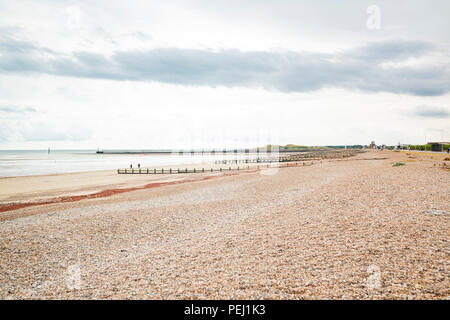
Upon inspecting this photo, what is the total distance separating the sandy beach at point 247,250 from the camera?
6.43 m

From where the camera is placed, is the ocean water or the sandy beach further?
the ocean water

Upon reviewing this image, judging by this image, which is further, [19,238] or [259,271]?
[19,238]

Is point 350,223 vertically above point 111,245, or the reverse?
point 350,223

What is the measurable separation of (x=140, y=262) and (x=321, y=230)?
671 cm

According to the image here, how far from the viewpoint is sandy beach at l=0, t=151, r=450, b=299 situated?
643 cm

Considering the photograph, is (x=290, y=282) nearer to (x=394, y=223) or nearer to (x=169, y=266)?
(x=169, y=266)

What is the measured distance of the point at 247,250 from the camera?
8.95 meters


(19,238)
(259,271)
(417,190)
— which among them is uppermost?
(417,190)

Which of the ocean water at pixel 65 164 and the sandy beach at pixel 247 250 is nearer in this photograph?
the sandy beach at pixel 247 250

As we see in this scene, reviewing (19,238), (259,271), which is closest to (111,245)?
(19,238)

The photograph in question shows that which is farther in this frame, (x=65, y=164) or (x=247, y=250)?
(x=65, y=164)

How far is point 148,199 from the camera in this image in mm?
21203
